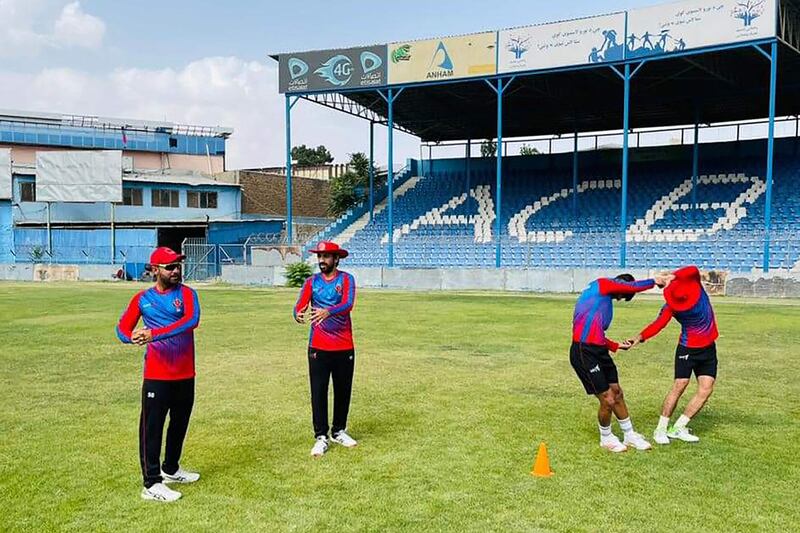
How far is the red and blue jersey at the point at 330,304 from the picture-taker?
6.89 m

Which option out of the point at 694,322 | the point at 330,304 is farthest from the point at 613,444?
the point at 330,304

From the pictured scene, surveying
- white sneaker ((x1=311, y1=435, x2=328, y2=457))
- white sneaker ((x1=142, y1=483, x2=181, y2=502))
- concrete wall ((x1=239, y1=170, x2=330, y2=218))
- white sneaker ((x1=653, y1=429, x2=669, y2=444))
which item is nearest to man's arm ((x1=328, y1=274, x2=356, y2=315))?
white sneaker ((x1=311, y1=435, x2=328, y2=457))

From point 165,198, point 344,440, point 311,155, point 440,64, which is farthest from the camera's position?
point 311,155

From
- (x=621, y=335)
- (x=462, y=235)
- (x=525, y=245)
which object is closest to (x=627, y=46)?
(x=525, y=245)

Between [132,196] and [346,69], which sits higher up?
[346,69]

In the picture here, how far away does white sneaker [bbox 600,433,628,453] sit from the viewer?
691 centimetres

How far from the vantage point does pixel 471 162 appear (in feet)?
148

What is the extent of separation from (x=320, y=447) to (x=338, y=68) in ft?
93.9

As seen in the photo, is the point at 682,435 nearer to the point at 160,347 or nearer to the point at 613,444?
the point at 613,444

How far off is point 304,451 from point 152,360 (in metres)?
1.94

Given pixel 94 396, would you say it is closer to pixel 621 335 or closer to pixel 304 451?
pixel 304 451

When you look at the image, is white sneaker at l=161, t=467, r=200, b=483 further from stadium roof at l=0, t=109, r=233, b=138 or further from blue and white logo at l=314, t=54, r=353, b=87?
stadium roof at l=0, t=109, r=233, b=138

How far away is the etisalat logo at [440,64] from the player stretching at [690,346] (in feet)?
84.6

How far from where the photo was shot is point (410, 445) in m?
7.19
